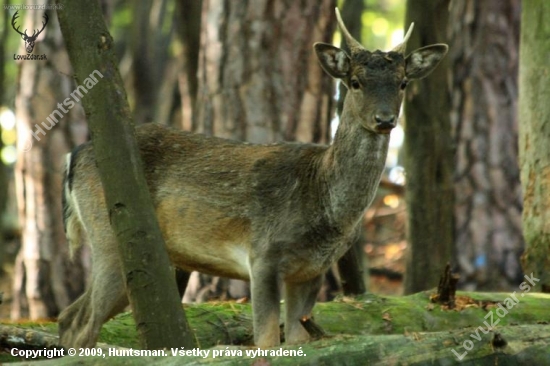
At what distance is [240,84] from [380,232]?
27.0ft

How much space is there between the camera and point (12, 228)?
18609 millimetres

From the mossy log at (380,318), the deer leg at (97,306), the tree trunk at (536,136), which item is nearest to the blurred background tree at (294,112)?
the tree trunk at (536,136)

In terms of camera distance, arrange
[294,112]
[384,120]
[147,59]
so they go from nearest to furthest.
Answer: [384,120] < [294,112] < [147,59]

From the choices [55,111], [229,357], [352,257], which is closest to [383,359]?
[229,357]

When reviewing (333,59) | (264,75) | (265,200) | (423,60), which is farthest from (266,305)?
(264,75)

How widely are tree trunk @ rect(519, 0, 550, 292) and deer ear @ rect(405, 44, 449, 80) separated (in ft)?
5.49

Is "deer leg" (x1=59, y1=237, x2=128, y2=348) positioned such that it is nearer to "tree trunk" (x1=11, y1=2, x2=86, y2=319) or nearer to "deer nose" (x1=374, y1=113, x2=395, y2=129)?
"deer nose" (x1=374, y1=113, x2=395, y2=129)

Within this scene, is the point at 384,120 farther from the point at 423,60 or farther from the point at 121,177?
the point at 121,177

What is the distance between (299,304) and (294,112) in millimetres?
3680

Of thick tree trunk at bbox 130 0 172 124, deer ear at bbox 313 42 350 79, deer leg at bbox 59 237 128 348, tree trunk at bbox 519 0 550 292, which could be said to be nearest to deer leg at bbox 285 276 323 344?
deer leg at bbox 59 237 128 348

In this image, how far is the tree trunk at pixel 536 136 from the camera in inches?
377

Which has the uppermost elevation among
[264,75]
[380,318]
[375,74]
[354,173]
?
[264,75]

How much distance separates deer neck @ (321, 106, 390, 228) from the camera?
7898 millimetres

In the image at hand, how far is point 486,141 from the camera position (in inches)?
556
